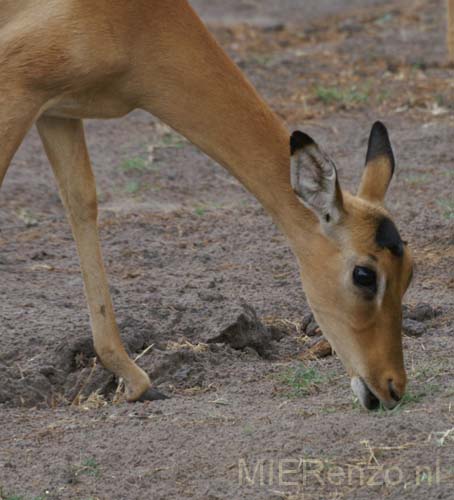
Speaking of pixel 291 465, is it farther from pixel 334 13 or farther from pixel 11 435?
pixel 334 13

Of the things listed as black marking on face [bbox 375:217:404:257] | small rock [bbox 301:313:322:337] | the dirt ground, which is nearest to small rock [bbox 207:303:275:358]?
the dirt ground

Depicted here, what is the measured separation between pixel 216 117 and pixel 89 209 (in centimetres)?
117

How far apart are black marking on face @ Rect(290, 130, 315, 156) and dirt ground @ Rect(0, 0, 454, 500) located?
1277mm

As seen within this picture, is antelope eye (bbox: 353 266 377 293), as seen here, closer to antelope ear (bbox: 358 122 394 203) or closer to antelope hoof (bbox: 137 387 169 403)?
antelope ear (bbox: 358 122 394 203)

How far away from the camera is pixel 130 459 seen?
6012 millimetres

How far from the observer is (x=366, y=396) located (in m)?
6.48

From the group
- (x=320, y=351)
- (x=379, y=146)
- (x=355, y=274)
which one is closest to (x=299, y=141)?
(x=355, y=274)

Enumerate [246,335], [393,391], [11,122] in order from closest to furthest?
[393,391]
[11,122]
[246,335]

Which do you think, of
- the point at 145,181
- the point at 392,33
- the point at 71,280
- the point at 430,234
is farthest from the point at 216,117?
the point at 392,33

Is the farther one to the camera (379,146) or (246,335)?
(246,335)

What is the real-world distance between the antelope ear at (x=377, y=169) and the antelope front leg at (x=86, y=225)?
1.61 meters

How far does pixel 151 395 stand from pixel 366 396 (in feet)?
4.36

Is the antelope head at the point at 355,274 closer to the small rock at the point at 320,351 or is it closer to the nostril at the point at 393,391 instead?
the nostril at the point at 393,391

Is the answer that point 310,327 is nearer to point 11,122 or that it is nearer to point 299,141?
point 299,141
